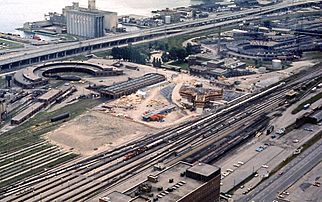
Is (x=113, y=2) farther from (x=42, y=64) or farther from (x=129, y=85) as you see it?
(x=129, y=85)

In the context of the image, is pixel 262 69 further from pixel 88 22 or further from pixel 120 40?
pixel 88 22

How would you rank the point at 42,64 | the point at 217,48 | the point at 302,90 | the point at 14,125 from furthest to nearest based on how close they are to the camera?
the point at 217,48
the point at 42,64
the point at 302,90
the point at 14,125

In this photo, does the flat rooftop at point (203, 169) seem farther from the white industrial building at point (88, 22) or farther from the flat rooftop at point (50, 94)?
the white industrial building at point (88, 22)

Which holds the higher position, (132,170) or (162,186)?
(162,186)

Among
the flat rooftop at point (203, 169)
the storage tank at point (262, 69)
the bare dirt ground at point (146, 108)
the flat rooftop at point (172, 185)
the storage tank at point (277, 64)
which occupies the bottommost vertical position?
the bare dirt ground at point (146, 108)

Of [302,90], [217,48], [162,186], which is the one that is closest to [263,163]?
[162,186]

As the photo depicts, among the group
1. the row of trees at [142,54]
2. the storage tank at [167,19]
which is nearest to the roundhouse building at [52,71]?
the row of trees at [142,54]
